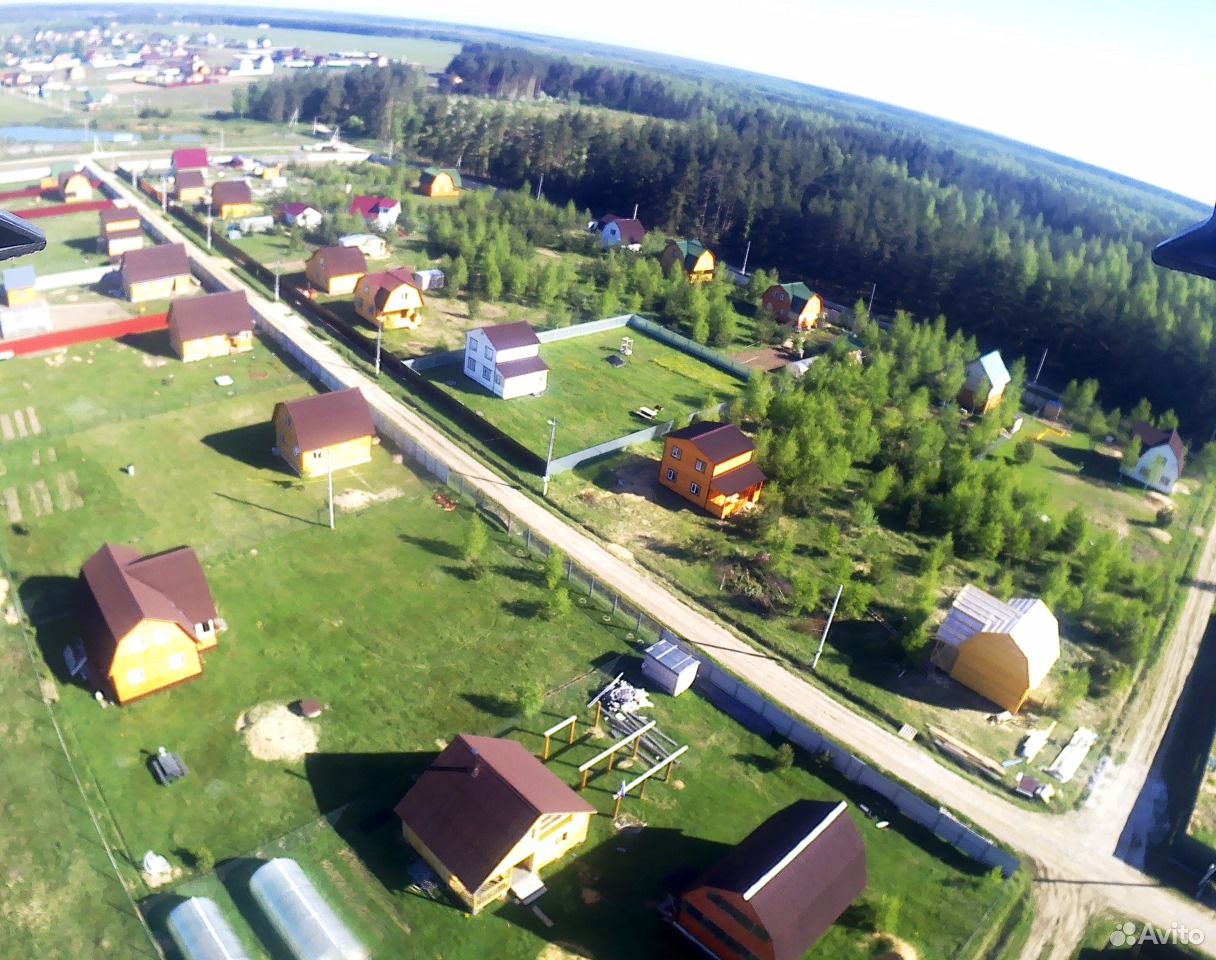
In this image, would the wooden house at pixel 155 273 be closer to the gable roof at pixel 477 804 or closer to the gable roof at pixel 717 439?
the gable roof at pixel 717 439

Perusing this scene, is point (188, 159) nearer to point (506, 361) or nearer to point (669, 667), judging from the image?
point (506, 361)

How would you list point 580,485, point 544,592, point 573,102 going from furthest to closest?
point 573,102 < point 580,485 < point 544,592

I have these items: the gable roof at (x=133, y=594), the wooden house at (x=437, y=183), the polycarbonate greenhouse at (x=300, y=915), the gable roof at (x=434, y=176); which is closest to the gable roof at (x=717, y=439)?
the gable roof at (x=133, y=594)

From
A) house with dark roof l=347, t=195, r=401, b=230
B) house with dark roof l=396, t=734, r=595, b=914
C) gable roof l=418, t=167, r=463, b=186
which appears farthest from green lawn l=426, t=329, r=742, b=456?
gable roof l=418, t=167, r=463, b=186

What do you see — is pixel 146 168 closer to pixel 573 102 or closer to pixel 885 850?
pixel 885 850

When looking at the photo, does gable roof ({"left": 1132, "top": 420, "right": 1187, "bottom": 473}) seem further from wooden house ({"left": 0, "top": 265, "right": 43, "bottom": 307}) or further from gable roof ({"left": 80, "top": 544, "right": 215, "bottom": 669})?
wooden house ({"left": 0, "top": 265, "right": 43, "bottom": 307})

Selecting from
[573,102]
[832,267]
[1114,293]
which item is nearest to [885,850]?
[1114,293]
